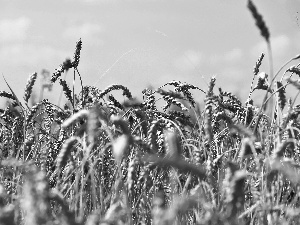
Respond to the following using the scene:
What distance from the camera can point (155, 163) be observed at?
131 cm

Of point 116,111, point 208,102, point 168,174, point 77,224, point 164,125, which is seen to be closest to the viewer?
point 77,224

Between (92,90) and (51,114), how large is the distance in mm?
408

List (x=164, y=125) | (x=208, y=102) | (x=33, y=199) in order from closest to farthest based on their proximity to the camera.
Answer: (x=33, y=199)
(x=208, y=102)
(x=164, y=125)

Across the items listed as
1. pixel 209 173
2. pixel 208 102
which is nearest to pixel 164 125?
pixel 208 102

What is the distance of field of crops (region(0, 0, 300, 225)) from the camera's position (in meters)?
1.51

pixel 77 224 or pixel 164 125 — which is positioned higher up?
pixel 164 125

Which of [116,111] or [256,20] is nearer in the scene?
[256,20]

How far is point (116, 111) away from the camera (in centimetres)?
394

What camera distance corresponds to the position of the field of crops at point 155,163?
1507mm

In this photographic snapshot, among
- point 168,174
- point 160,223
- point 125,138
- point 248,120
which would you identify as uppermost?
point 248,120

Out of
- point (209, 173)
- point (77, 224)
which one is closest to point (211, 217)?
point (77, 224)

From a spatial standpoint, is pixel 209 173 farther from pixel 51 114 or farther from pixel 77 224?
pixel 51 114

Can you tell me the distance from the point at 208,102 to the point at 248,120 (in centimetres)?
94

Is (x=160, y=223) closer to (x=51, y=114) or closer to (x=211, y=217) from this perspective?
(x=211, y=217)
